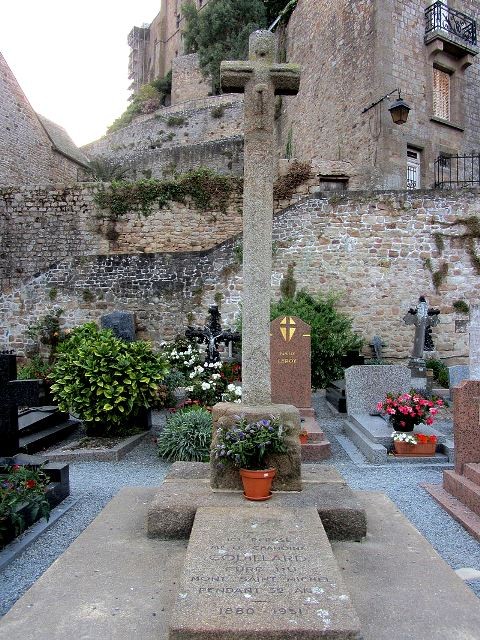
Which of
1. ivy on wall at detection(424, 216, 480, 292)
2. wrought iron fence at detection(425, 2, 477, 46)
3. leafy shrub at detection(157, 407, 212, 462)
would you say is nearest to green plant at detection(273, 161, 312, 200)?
ivy on wall at detection(424, 216, 480, 292)

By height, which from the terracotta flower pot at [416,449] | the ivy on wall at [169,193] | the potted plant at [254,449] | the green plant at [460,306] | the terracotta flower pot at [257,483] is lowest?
the terracotta flower pot at [416,449]

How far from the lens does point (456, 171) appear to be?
61.3 feet

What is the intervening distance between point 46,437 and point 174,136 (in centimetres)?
2814

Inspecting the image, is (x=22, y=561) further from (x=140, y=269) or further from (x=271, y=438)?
(x=140, y=269)

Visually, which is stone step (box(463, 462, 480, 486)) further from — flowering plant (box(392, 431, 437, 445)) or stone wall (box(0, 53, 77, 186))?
stone wall (box(0, 53, 77, 186))

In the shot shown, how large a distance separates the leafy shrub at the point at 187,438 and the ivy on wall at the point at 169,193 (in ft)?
35.1

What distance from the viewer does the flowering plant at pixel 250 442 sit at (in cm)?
395

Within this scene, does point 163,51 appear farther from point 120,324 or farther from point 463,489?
point 463,489

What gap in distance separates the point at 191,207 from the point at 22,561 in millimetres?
14129

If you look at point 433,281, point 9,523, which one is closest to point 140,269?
point 433,281

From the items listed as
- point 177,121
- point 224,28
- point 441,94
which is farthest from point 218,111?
point 441,94

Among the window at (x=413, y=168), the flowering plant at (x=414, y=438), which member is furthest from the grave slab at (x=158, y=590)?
the window at (x=413, y=168)

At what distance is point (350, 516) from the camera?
12.6 feet

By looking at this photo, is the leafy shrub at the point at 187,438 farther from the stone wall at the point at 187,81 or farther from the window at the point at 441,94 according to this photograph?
the stone wall at the point at 187,81
